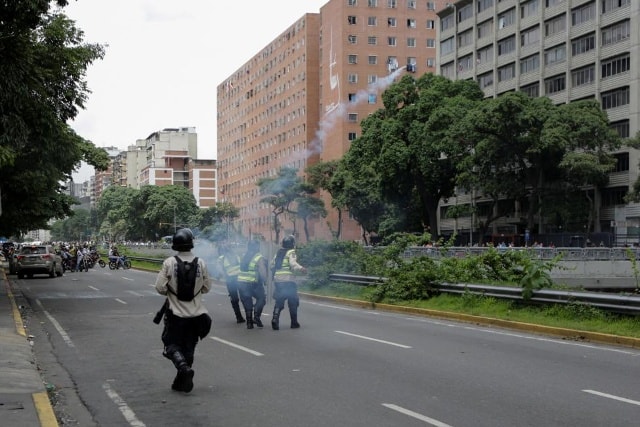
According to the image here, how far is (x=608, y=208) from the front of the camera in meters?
62.2

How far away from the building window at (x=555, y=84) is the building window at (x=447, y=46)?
57.8ft

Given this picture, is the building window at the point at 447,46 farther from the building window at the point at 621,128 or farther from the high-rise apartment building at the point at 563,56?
the building window at the point at 621,128

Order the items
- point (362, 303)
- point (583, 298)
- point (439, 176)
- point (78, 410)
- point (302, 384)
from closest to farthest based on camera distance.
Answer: point (78, 410)
point (302, 384)
point (583, 298)
point (362, 303)
point (439, 176)

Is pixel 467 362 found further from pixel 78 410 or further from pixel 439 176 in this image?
pixel 439 176

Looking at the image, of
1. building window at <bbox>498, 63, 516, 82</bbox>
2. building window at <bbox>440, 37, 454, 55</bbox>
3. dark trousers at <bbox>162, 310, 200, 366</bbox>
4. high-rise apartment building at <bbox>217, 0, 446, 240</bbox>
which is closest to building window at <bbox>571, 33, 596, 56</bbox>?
building window at <bbox>498, 63, 516, 82</bbox>

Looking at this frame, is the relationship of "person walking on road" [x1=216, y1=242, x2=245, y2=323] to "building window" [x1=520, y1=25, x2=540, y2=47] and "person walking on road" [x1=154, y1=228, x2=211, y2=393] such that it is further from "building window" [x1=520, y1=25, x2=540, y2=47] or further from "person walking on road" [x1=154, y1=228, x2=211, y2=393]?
"building window" [x1=520, y1=25, x2=540, y2=47]

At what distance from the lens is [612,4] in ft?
205

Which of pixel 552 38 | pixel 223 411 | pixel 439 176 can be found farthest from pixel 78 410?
pixel 552 38

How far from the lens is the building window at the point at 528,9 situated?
236ft

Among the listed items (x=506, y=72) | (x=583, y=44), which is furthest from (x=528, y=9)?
(x=583, y=44)

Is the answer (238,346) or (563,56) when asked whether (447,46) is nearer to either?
(563,56)

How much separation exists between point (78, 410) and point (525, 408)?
15.6 ft

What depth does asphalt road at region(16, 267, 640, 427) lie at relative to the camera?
791 centimetres

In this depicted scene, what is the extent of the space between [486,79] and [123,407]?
7504 centimetres
